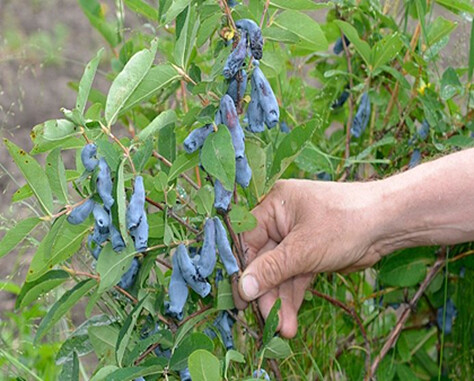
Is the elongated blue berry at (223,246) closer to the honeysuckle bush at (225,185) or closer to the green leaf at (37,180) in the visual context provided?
the honeysuckle bush at (225,185)

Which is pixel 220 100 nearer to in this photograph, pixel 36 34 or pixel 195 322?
pixel 195 322

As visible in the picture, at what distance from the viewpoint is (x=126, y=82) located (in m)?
1.03

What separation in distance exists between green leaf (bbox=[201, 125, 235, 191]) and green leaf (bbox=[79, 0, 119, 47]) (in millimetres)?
810

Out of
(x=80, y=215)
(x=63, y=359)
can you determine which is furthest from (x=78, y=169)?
(x=63, y=359)

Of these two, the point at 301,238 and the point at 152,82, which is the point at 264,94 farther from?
the point at 301,238

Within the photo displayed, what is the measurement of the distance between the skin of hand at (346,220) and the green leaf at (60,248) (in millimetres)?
278

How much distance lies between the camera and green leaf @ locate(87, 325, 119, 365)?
3.95ft

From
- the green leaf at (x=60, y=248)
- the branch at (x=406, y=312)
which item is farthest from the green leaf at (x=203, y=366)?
the branch at (x=406, y=312)

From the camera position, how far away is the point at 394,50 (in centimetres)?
149

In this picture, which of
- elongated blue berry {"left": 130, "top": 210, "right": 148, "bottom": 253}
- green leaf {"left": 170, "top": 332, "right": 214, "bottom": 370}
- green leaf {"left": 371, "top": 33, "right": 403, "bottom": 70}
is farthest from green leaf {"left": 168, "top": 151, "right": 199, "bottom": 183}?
green leaf {"left": 371, "top": 33, "right": 403, "bottom": 70}

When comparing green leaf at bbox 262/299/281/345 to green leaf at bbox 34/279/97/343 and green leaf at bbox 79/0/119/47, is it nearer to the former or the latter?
green leaf at bbox 34/279/97/343

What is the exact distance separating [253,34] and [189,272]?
31cm

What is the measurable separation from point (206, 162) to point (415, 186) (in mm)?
456

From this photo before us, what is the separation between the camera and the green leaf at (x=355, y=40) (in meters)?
1.46
